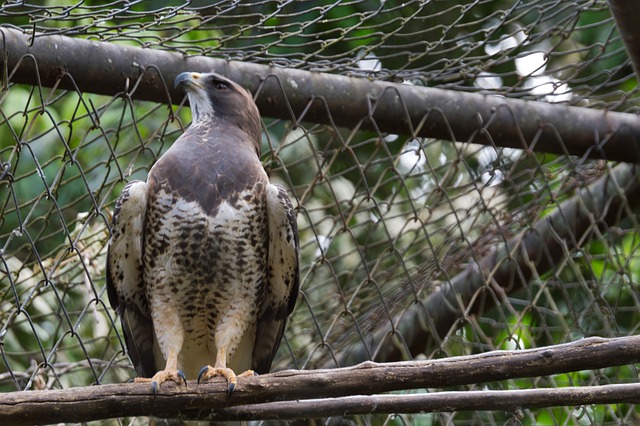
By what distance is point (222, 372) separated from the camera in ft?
11.0

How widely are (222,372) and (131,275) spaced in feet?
2.21

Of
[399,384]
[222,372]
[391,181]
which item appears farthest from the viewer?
[391,181]

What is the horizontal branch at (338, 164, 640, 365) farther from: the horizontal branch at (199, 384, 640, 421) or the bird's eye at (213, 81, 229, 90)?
the horizontal branch at (199, 384, 640, 421)

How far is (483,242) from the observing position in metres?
4.65

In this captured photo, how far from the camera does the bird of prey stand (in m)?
3.63

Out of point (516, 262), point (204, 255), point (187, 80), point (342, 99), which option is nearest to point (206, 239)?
point (204, 255)

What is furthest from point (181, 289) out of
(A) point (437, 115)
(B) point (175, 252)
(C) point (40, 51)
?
(A) point (437, 115)

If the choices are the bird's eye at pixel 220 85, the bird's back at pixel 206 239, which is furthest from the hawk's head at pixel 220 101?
the bird's back at pixel 206 239

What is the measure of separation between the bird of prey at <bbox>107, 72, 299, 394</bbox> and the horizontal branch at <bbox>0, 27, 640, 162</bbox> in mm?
106

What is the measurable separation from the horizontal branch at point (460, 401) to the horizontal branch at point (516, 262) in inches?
62.5

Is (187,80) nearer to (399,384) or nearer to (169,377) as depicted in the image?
(169,377)

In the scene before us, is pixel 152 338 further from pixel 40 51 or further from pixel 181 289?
pixel 40 51

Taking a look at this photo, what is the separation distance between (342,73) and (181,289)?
1.31 meters

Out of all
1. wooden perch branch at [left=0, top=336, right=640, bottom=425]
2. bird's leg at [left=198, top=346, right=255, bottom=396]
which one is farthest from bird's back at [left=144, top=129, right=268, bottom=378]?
wooden perch branch at [left=0, top=336, right=640, bottom=425]
